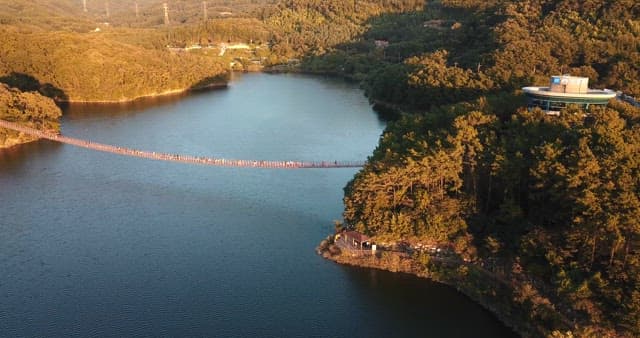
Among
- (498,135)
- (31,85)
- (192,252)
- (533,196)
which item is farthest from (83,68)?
(533,196)

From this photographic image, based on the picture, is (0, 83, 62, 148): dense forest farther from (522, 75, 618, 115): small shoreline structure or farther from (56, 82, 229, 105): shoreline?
(522, 75, 618, 115): small shoreline structure

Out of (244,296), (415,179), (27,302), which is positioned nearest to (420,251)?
(415,179)

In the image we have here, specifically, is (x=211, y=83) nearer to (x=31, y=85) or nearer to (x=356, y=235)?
(x=31, y=85)

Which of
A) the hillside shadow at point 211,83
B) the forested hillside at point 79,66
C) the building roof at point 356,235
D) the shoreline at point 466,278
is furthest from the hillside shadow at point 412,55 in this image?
the forested hillside at point 79,66

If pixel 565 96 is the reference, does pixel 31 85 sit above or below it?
below

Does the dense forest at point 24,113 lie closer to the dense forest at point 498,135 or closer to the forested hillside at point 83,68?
the dense forest at point 498,135

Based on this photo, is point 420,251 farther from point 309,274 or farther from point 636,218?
point 636,218

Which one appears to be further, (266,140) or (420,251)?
(266,140)
